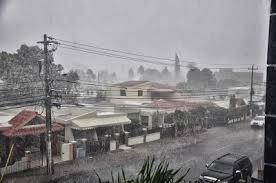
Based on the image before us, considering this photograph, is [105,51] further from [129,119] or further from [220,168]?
[220,168]

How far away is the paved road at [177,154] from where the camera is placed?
1003cm

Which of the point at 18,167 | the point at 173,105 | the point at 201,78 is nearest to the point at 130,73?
the point at 201,78

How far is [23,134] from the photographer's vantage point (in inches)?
403

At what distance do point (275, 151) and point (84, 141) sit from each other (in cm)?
869

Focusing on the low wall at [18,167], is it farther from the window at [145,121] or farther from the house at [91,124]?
the window at [145,121]

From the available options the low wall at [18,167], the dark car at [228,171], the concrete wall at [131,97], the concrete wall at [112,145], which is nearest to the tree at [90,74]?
the concrete wall at [131,97]

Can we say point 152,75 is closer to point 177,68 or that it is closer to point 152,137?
point 177,68

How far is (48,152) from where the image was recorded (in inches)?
372

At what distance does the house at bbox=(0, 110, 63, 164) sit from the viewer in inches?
402

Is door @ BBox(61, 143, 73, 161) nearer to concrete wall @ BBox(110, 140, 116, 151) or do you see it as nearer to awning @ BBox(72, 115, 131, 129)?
awning @ BBox(72, 115, 131, 129)

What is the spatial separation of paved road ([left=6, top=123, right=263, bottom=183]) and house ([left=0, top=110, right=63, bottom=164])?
115 centimetres

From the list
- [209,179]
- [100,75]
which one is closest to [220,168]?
[209,179]

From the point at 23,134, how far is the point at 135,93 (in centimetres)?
850

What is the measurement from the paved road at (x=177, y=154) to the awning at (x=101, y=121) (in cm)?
145
